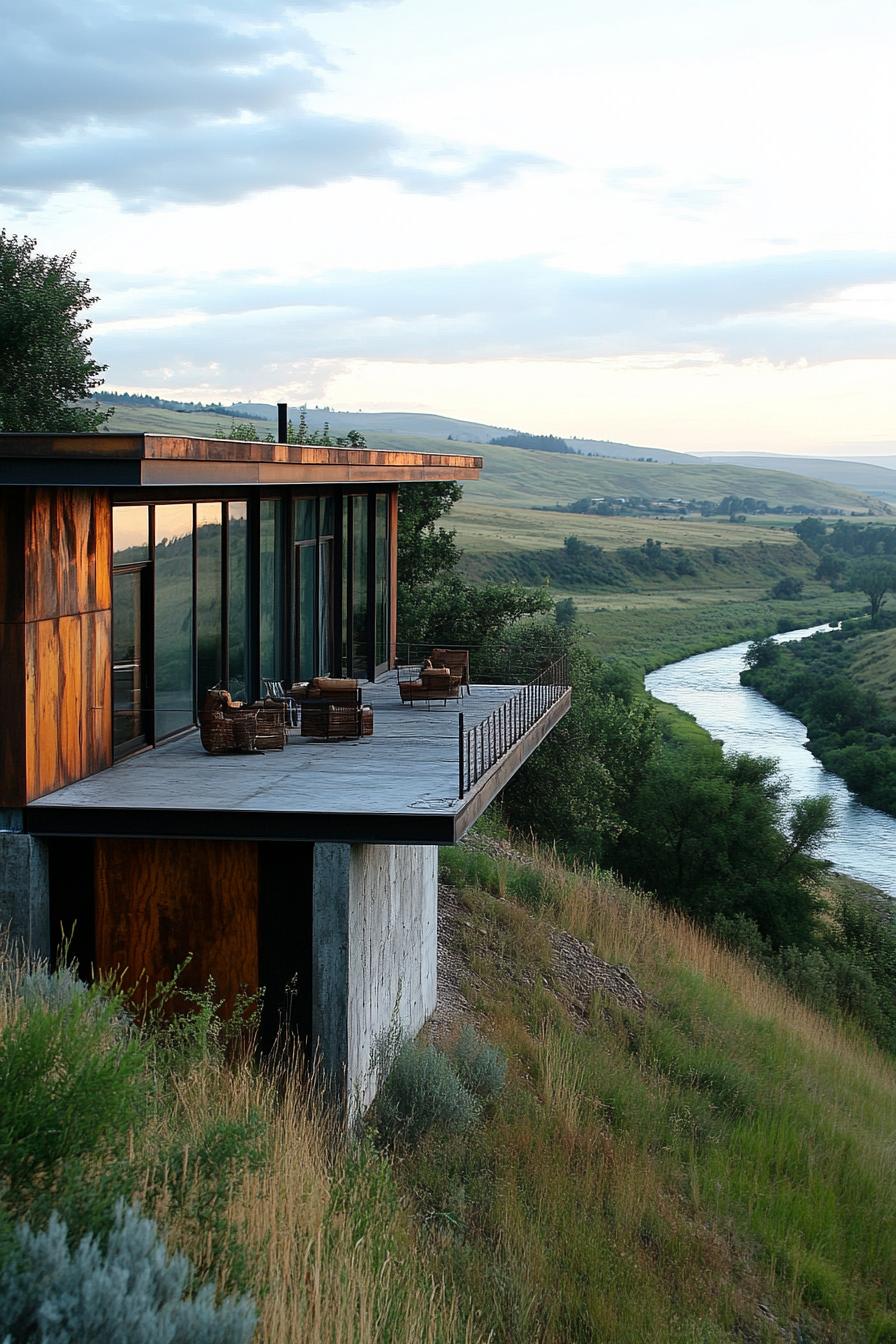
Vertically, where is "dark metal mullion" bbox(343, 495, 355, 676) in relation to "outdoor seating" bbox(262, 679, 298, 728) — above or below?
above

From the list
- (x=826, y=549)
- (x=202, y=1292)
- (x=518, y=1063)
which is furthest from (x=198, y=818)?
(x=826, y=549)

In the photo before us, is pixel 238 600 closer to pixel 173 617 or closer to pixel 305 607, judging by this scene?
pixel 173 617

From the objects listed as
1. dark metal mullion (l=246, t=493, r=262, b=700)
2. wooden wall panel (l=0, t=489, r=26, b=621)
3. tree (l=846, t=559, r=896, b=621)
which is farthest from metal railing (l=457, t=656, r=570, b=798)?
tree (l=846, t=559, r=896, b=621)

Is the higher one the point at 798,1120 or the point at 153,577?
the point at 153,577

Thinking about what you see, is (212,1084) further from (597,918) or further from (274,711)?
(597,918)

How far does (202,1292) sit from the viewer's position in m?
4.20

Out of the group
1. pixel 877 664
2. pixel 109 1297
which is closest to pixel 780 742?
pixel 877 664

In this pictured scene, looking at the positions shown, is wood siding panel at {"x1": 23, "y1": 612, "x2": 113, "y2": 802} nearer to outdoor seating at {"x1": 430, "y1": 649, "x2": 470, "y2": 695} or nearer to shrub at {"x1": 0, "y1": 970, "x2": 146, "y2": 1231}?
shrub at {"x1": 0, "y1": 970, "x2": 146, "y2": 1231}

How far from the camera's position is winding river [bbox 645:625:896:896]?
4469 cm

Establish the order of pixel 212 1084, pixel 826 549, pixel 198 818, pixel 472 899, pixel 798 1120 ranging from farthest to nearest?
pixel 826 549
pixel 472 899
pixel 798 1120
pixel 198 818
pixel 212 1084

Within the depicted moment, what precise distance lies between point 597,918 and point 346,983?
11165 mm

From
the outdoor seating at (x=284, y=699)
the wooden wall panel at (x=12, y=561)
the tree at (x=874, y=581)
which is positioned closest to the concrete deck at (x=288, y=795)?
the outdoor seating at (x=284, y=699)

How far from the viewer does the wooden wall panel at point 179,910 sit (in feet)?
33.4

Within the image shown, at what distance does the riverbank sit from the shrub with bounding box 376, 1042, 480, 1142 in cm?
4424
